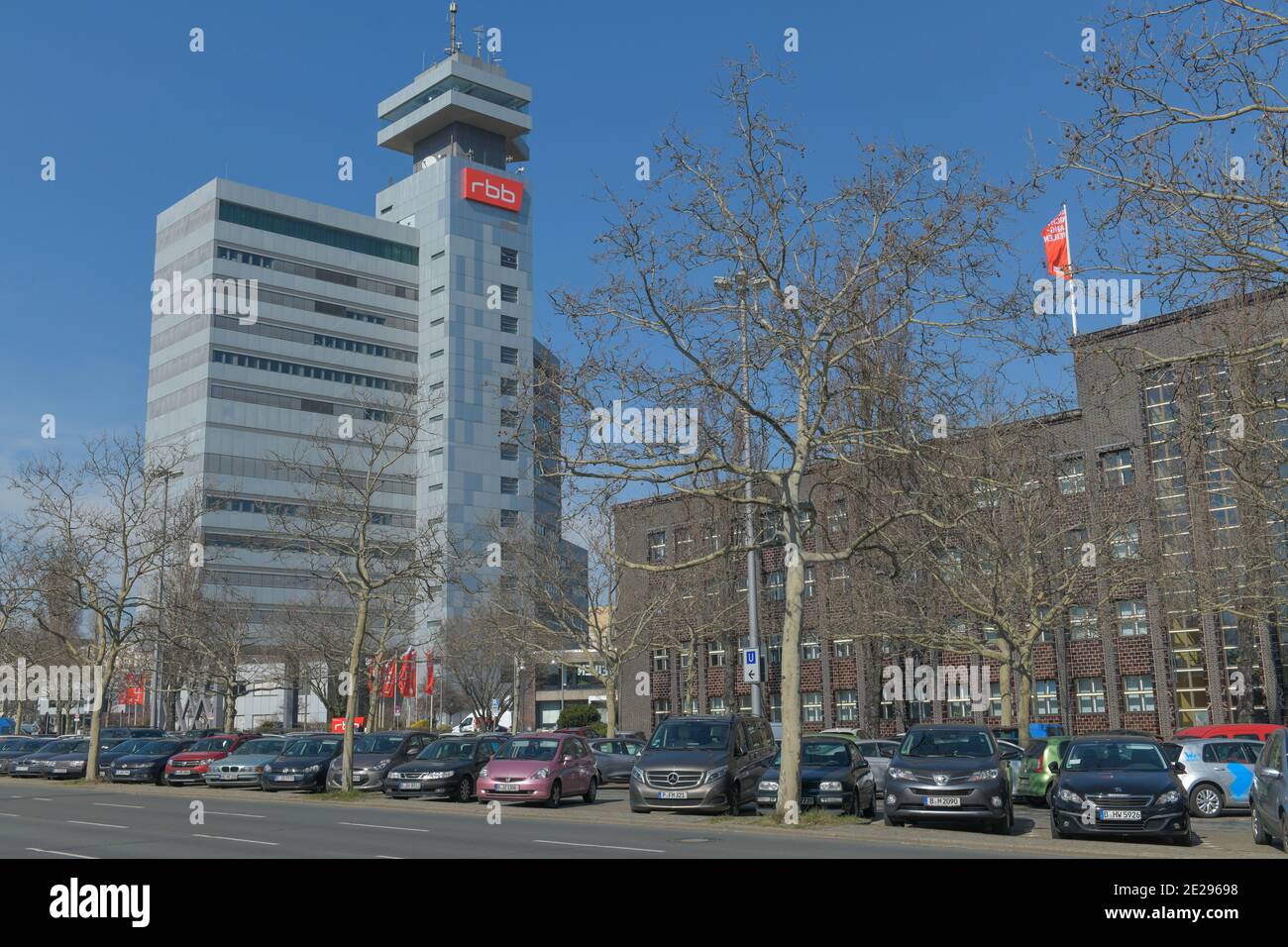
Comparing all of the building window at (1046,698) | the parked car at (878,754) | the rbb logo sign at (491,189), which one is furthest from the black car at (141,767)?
the rbb logo sign at (491,189)

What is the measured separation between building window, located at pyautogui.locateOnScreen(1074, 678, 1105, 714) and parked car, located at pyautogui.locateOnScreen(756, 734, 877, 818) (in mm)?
26830

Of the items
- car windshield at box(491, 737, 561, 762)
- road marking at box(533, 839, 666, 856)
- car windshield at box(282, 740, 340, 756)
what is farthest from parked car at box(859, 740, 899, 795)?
car windshield at box(282, 740, 340, 756)

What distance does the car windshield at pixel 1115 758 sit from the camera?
655 inches

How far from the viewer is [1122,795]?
15.6 m

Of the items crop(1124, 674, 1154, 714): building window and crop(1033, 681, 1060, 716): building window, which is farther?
crop(1033, 681, 1060, 716): building window

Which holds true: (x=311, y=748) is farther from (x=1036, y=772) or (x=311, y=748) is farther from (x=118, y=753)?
(x=1036, y=772)

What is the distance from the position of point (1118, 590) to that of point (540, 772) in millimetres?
18005

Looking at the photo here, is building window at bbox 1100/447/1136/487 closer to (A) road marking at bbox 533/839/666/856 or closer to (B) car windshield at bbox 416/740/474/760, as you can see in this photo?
(B) car windshield at bbox 416/740/474/760

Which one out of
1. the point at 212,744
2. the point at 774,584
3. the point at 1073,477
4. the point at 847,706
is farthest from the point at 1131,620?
the point at 212,744

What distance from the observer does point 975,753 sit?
18.5 m

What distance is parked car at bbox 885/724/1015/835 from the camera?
57.3ft

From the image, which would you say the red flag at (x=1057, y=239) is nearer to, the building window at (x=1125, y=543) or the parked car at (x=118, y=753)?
the building window at (x=1125, y=543)

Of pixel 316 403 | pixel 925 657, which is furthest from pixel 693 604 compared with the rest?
pixel 316 403

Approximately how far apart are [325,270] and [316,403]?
12210 millimetres
